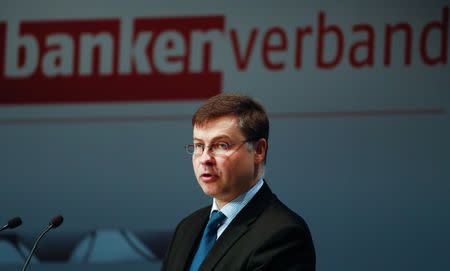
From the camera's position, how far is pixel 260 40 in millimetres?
4871

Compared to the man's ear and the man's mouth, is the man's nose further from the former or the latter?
the man's ear

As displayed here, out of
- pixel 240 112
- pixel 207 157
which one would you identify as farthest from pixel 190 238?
pixel 240 112

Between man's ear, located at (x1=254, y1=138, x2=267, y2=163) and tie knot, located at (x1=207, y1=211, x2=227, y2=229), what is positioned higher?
man's ear, located at (x1=254, y1=138, x2=267, y2=163)

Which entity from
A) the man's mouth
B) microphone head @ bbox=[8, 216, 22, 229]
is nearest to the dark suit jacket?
the man's mouth

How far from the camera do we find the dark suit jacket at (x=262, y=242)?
7.52 ft

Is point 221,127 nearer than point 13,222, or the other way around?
point 221,127

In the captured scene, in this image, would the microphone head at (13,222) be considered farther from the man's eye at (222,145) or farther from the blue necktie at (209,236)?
the man's eye at (222,145)

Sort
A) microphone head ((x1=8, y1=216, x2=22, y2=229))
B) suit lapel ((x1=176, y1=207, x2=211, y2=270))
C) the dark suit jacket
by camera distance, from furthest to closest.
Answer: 1. microphone head ((x1=8, y1=216, x2=22, y2=229))
2. suit lapel ((x1=176, y1=207, x2=211, y2=270))
3. the dark suit jacket

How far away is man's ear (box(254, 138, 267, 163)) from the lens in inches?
99.0

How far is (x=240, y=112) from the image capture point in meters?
2.47

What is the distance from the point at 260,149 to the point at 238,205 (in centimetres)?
19

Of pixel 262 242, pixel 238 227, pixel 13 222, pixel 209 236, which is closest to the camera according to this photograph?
pixel 262 242

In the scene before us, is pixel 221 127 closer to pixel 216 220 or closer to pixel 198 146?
pixel 198 146

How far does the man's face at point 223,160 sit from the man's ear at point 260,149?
33 mm
